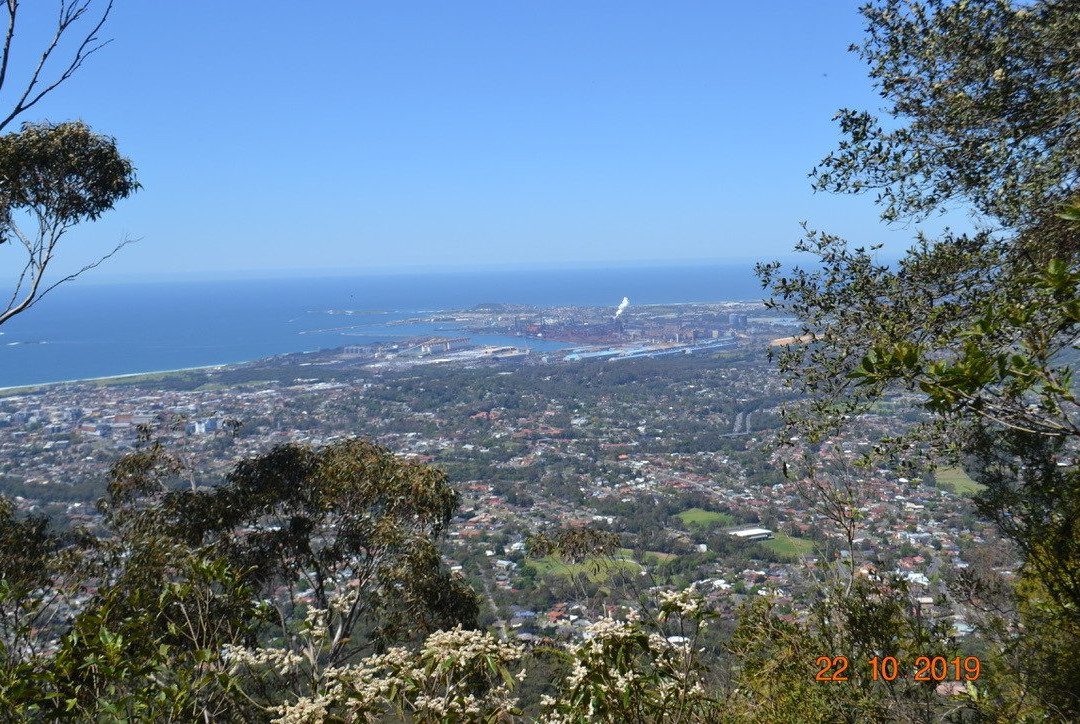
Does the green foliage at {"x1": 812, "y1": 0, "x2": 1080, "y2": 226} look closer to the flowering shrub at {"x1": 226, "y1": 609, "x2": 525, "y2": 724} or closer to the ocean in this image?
→ the flowering shrub at {"x1": 226, "y1": 609, "x2": 525, "y2": 724}

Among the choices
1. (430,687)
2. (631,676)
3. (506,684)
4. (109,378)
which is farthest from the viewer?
→ (109,378)

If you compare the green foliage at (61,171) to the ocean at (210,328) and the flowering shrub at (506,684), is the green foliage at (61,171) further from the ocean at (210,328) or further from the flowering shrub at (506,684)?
the ocean at (210,328)

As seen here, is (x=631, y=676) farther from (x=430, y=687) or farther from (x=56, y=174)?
(x=56, y=174)

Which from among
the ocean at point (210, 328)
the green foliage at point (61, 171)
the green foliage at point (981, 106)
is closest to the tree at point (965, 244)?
the green foliage at point (981, 106)

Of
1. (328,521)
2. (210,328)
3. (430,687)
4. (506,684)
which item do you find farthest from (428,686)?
(210,328)

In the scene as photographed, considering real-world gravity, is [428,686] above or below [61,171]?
below

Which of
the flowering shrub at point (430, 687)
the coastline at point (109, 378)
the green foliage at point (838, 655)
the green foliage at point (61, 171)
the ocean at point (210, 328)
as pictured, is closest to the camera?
the flowering shrub at point (430, 687)

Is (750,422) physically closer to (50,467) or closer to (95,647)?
(50,467)

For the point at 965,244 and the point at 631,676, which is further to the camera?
the point at 965,244

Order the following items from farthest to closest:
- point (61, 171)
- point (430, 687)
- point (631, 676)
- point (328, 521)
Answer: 1. point (328, 521)
2. point (61, 171)
3. point (430, 687)
4. point (631, 676)

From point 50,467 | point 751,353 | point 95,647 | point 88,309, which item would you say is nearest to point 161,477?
point 95,647

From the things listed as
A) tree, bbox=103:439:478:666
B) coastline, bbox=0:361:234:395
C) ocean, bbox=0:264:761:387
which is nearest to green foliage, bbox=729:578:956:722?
tree, bbox=103:439:478:666

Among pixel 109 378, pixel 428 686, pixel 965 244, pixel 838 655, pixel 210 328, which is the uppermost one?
pixel 965 244
